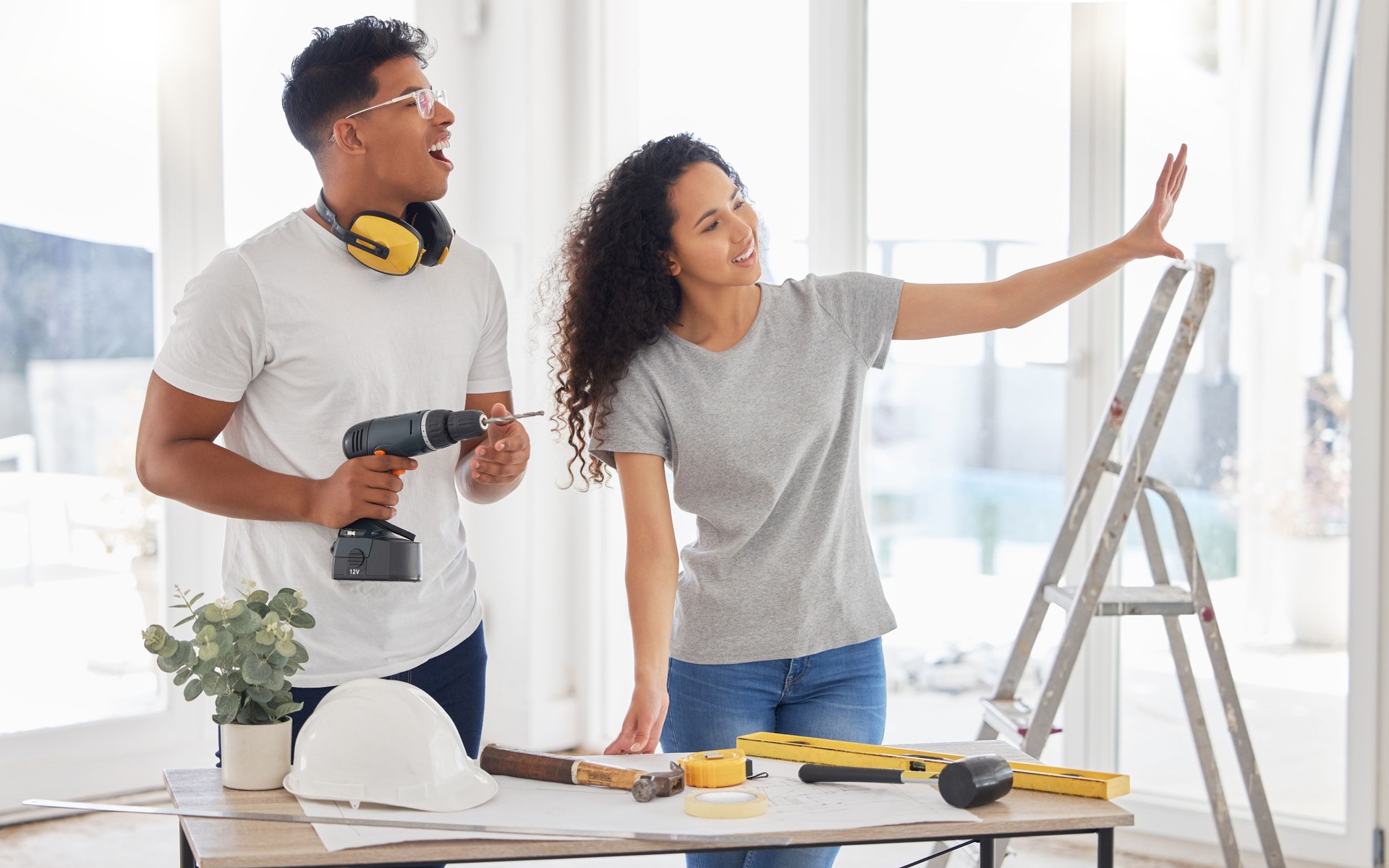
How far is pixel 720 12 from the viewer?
3.51m

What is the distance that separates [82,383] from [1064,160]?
2.66m

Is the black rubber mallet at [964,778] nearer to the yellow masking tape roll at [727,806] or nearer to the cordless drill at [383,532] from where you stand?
the yellow masking tape roll at [727,806]

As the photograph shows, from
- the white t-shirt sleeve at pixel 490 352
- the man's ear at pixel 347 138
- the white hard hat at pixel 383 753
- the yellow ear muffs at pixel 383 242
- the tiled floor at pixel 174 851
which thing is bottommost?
the tiled floor at pixel 174 851

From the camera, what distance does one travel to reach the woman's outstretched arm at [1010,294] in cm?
181

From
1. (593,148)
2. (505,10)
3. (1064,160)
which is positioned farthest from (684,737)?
(505,10)

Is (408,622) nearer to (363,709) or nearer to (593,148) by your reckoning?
(363,709)

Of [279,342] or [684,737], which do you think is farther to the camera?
[684,737]

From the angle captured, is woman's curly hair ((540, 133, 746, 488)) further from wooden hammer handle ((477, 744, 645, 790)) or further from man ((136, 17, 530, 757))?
wooden hammer handle ((477, 744, 645, 790))

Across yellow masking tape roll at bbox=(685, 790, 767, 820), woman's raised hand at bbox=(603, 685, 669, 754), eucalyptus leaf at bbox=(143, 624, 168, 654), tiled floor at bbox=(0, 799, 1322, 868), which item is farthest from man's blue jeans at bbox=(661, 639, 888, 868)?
tiled floor at bbox=(0, 799, 1322, 868)

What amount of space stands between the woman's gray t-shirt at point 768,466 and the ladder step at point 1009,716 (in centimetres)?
48

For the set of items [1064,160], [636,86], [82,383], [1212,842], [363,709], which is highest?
[636,86]

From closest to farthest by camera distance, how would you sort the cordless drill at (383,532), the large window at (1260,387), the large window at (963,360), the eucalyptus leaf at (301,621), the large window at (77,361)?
the eucalyptus leaf at (301,621), the cordless drill at (383,532), the large window at (1260,387), the large window at (963,360), the large window at (77,361)

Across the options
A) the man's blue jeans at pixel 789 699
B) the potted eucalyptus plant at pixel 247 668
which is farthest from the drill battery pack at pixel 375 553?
the man's blue jeans at pixel 789 699

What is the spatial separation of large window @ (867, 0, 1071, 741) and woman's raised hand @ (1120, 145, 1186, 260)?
1182mm
